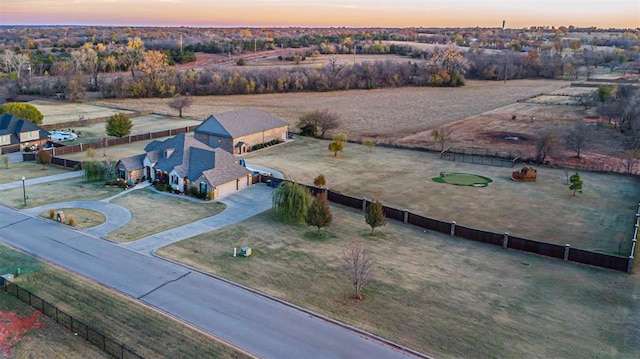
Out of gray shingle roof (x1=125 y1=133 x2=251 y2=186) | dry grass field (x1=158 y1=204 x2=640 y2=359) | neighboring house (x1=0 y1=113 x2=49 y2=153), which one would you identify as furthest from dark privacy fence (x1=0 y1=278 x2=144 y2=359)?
neighboring house (x1=0 y1=113 x2=49 y2=153)

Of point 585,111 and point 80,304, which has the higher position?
point 585,111

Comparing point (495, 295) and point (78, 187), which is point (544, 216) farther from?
point (78, 187)

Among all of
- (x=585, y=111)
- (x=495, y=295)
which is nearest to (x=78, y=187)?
(x=495, y=295)

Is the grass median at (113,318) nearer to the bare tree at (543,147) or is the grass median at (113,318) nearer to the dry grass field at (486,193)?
the dry grass field at (486,193)

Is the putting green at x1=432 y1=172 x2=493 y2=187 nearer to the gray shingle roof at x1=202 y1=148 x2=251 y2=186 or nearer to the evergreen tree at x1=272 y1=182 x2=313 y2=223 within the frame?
the evergreen tree at x1=272 y1=182 x2=313 y2=223

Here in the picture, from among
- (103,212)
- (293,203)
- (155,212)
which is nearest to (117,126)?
(103,212)

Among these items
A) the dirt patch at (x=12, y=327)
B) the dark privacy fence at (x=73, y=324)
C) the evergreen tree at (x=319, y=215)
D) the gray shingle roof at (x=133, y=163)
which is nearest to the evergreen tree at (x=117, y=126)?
the gray shingle roof at (x=133, y=163)

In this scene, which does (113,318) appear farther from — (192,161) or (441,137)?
(441,137)
